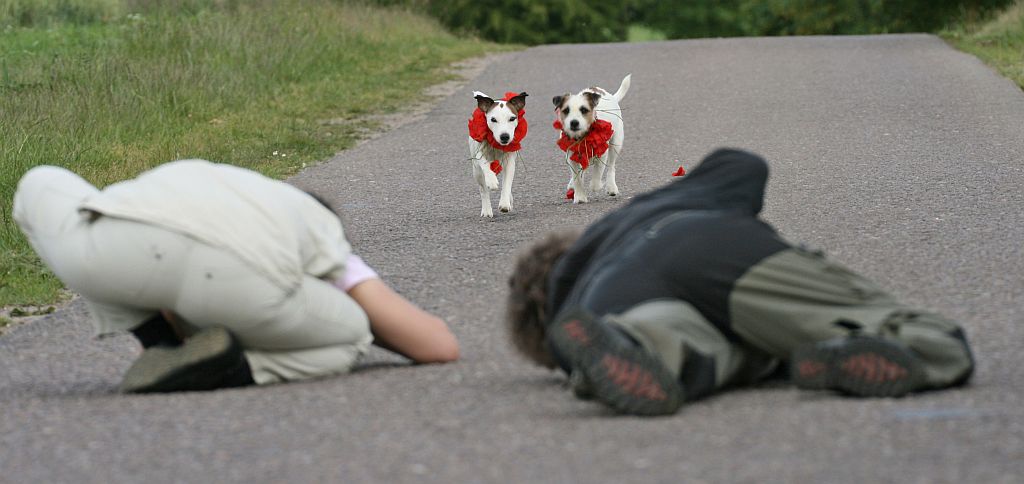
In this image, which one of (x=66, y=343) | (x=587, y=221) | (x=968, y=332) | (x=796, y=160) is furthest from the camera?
(x=796, y=160)

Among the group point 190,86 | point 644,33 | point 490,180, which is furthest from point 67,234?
point 644,33

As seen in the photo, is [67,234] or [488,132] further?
[488,132]

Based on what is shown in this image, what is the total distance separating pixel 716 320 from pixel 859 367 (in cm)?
41

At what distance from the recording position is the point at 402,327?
4.65 meters

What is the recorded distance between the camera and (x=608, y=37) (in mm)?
40281

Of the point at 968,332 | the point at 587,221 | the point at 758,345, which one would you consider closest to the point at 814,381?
the point at 758,345

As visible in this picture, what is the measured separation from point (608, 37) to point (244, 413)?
1453 inches

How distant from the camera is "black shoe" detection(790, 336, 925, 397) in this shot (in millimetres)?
3680

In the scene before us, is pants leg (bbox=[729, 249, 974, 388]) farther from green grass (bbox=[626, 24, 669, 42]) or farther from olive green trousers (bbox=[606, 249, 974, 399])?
green grass (bbox=[626, 24, 669, 42])

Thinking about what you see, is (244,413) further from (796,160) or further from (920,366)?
(796,160)

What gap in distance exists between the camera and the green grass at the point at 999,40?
52.6 feet

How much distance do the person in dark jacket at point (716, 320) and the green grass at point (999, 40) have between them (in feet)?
37.2

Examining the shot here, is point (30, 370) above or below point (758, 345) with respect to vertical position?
below

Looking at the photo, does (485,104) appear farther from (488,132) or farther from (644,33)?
(644,33)
